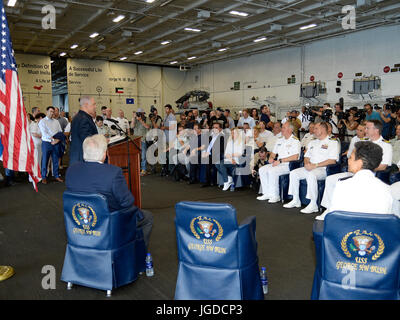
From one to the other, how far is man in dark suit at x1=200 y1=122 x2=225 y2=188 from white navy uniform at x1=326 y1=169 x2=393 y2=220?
423 cm

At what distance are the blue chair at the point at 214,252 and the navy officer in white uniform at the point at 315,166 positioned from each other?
2945mm

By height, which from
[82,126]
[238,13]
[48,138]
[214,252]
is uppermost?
[238,13]

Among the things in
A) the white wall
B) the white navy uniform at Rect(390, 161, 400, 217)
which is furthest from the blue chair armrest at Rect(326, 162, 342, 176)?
the white wall

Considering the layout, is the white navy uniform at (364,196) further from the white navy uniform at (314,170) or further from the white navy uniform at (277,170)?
the white navy uniform at (277,170)

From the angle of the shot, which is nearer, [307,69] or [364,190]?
[364,190]

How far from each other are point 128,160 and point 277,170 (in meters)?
2.42

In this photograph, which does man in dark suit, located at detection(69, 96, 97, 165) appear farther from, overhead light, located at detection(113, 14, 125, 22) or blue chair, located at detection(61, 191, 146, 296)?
overhead light, located at detection(113, 14, 125, 22)

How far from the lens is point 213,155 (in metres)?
6.41

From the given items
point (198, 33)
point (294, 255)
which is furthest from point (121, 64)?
point (294, 255)

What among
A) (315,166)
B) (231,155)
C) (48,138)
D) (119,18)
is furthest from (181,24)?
(315,166)

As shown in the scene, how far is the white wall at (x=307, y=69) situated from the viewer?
10.5 m

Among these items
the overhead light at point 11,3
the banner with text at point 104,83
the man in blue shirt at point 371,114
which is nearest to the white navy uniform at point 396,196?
the man in blue shirt at point 371,114

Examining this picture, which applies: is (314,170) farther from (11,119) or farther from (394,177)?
(11,119)
